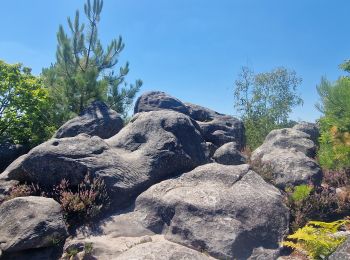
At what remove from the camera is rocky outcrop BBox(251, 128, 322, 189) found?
36.6ft

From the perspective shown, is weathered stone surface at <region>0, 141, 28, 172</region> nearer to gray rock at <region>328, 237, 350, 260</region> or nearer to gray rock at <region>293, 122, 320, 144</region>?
gray rock at <region>328, 237, 350, 260</region>

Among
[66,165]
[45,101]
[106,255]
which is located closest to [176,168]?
[66,165]

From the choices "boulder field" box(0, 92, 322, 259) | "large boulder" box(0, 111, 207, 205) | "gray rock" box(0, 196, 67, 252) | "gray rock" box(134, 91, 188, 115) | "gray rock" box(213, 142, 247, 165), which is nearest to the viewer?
"gray rock" box(0, 196, 67, 252)

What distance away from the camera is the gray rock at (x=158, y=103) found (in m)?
17.5

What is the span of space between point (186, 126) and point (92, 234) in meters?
5.19

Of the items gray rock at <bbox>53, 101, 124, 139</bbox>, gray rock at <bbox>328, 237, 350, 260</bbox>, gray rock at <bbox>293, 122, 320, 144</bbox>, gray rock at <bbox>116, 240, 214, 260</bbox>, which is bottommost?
gray rock at <bbox>328, 237, 350, 260</bbox>

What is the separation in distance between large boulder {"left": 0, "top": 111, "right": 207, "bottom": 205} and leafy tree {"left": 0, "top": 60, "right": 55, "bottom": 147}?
185 inches

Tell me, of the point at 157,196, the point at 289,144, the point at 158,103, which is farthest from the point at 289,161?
the point at 158,103

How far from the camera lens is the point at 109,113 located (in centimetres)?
1462

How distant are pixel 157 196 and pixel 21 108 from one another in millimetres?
8955

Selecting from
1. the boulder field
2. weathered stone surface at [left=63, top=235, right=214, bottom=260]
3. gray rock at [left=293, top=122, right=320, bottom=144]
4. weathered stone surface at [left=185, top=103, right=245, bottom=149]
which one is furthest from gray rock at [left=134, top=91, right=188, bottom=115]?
weathered stone surface at [left=63, top=235, right=214, bottom=260]

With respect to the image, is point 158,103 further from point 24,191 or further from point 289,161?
point 24,191

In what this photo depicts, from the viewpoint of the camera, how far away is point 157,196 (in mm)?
9102

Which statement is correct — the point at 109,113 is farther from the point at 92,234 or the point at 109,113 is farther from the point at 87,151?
the point at 92,234
